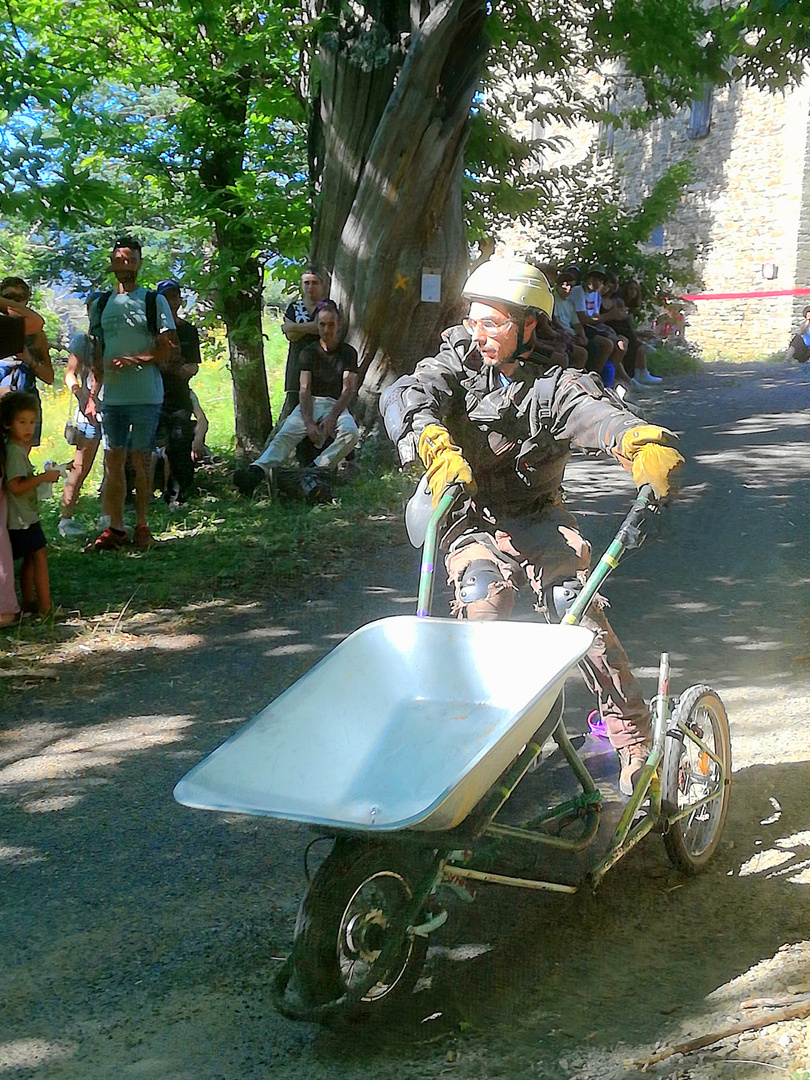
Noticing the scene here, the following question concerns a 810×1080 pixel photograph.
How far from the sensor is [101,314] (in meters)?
8.77

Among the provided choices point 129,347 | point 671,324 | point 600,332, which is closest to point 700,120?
point 671,324

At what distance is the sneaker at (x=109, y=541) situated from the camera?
8.78 metres

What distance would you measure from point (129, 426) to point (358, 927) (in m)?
6.18

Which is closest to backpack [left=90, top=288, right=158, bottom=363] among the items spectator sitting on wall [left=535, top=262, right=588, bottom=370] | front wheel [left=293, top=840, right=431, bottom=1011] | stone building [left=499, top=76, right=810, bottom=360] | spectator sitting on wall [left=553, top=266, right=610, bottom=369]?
spectator sitting on wall [left=535, top=262, right=588, bottom=370]

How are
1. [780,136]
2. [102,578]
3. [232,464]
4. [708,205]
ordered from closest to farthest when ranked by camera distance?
1. [102,578]
2. [232,464]
3. [780,136]
4. [708,205]

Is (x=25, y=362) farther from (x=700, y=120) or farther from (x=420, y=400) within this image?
(x=700, y=120)

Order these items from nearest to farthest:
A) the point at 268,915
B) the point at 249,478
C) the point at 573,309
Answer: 1. the point at 268,915
2. the point at 249,478
3. the point at 573,309

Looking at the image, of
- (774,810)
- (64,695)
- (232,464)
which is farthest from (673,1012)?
(232,464)

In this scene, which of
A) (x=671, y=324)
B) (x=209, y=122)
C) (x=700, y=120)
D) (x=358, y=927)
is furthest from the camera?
(x=700, y=120)

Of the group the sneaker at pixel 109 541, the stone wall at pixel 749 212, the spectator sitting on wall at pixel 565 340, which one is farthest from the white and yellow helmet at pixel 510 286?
the stone wall at pixel 749 212

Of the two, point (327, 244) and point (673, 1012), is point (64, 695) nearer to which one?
point (673, 1012)

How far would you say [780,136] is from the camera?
103 feet

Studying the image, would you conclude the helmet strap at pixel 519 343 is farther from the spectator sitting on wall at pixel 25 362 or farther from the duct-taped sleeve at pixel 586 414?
the spectator sitting on wall at pixel 25 362

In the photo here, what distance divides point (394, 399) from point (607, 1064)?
202 cm
